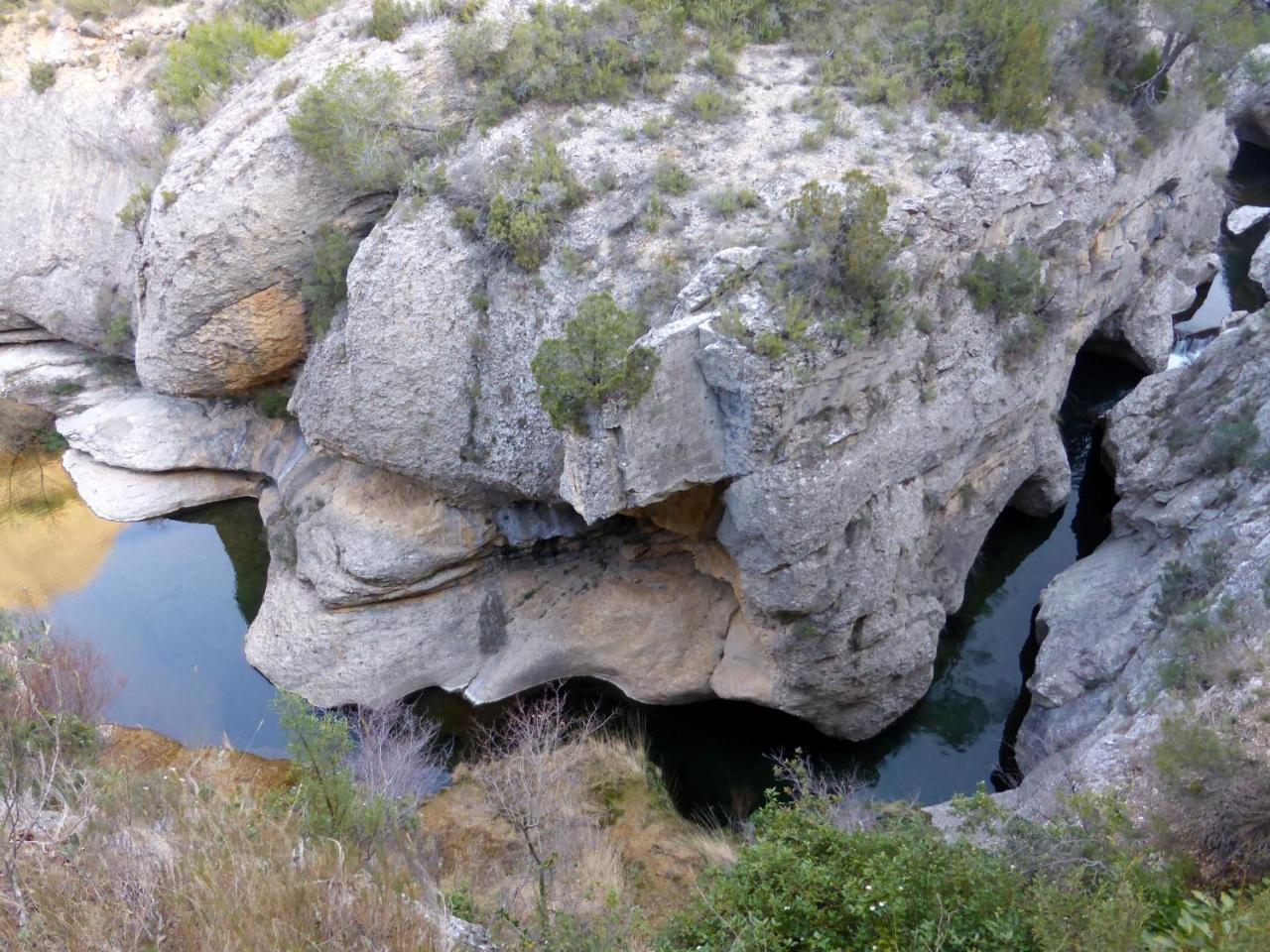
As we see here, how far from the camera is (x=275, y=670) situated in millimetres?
15266

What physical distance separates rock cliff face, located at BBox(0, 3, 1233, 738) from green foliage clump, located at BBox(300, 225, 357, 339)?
0.33 m

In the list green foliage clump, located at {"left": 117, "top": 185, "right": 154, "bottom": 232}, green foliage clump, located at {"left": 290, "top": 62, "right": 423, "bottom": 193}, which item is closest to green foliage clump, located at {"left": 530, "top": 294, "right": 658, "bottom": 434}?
green foliage clump, located at {"left": 290, "top": 62, "right": 423, "bottom": 193}

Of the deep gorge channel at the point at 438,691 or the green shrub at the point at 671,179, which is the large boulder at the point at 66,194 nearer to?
the deep gorge channel at the point at 438,691

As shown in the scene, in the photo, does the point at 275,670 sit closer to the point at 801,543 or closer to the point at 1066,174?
the point at 801,543

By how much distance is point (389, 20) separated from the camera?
1555 centimetres

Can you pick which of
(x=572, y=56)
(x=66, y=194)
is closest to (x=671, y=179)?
(x=572, y=56)

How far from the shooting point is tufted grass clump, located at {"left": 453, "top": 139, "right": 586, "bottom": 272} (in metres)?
13.1

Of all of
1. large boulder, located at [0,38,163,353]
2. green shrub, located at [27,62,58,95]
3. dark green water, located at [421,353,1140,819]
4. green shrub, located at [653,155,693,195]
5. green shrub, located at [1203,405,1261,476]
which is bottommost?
dark green water, located at [421,353,1140,819]

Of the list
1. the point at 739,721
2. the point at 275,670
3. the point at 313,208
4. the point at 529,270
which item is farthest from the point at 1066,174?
the point at 275,670

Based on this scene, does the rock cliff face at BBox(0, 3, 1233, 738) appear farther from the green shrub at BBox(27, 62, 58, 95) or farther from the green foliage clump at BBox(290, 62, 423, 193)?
the green shrub at BBox(27, 62, 58, 95)

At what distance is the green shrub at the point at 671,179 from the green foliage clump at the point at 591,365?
2461 mm

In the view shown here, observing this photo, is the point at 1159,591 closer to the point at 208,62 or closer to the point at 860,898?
the point at 860,898

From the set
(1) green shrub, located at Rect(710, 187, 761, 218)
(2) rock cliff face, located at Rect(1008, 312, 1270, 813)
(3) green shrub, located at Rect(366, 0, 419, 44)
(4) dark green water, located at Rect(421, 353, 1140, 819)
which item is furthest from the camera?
(3) green shrub, located at Rect(366, 0, 419, 44)

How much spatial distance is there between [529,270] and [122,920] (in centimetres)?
986
